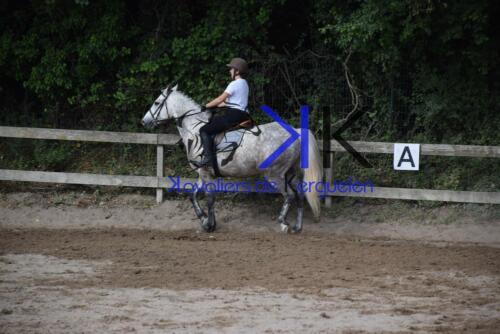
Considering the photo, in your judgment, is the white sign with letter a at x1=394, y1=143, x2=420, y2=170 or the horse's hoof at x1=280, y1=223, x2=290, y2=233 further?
the white sign with letter a at x1=394, y1=143, x2=420, y2=170

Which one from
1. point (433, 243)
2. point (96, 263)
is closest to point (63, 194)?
point (96, 263)

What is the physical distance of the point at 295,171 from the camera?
12.0 metres


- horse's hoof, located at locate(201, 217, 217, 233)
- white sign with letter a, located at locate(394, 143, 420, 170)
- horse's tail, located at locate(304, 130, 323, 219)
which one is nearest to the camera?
horse's tail, located at locate(304, 130, 323, 219)

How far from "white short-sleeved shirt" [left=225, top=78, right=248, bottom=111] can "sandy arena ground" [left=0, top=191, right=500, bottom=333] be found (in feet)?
7.29

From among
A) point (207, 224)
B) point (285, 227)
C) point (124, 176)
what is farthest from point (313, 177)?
point (124, 176)

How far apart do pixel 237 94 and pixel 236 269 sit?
3.64 meters

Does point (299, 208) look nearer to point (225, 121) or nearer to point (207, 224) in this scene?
point (207, 224)

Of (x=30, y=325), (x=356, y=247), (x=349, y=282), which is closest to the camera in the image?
(x=30, y=325)

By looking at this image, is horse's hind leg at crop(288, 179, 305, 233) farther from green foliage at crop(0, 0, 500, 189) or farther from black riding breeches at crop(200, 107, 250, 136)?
green foliage at crop(0, 0, 500, 189)

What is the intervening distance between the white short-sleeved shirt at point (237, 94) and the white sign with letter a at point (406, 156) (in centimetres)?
289

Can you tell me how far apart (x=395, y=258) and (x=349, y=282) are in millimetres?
1652

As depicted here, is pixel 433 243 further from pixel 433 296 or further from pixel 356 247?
pixel 433 296

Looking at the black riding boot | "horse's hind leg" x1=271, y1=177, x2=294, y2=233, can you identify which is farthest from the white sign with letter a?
the black riding boot

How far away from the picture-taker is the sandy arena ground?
686 centimetres
